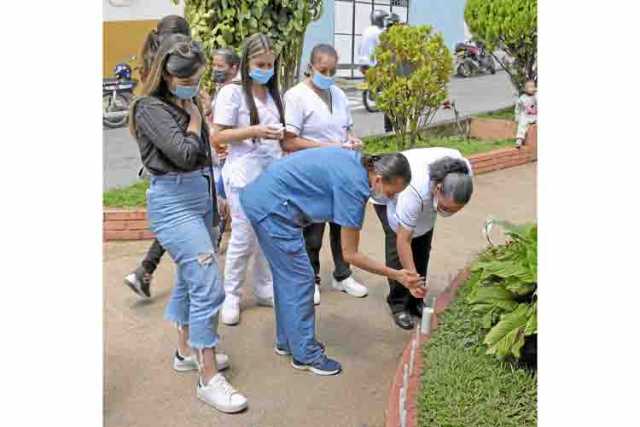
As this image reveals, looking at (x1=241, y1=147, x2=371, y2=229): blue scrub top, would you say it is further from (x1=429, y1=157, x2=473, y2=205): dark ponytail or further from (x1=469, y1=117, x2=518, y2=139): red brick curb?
(x1=469, y1=117, x2=518, y2=139): red brick curb

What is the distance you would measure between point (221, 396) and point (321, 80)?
1937 mm

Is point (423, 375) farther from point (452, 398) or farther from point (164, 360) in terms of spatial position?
point (164, 360)

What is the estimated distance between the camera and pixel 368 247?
6.00 metres

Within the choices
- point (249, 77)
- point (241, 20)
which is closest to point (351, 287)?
point (249, 77)

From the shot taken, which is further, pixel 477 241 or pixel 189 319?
pixel 477 241

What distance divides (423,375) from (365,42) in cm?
1159

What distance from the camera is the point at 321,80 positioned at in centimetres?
448

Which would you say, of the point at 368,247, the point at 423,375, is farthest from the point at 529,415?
the point at 368,247

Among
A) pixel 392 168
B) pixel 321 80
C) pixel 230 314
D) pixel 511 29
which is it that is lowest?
pixel 230 314

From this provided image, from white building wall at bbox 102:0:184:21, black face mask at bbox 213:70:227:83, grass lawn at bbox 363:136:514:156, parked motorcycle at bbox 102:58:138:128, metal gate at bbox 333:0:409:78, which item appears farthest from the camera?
metal gate at bbox 333:0:409:78

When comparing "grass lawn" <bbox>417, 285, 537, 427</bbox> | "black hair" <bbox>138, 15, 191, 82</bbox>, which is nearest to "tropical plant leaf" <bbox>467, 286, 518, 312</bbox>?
"grass lawn" <bbox>417, 285, 537, 427</bbox>

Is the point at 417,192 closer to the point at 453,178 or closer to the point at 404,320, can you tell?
the point at 453,178

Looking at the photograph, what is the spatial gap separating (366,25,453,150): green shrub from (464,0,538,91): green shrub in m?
2.47

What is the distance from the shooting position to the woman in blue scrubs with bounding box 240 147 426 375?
134 inches
